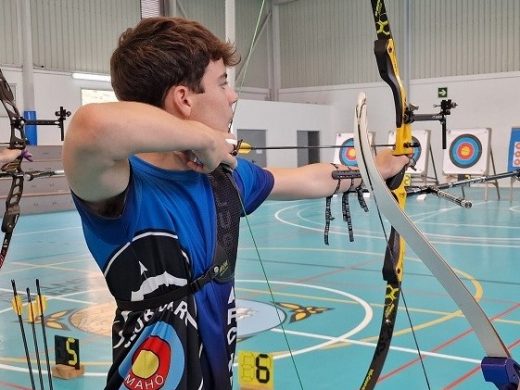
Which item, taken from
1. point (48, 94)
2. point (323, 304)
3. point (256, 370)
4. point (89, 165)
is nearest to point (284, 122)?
point (48, 94)

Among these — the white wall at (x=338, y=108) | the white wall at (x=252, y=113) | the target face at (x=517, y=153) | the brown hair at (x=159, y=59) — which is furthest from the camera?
the white wall at (x=338, y=108)

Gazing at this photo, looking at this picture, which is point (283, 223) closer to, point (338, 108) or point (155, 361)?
point (155, 361)

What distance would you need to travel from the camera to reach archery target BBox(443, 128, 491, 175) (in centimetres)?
1027

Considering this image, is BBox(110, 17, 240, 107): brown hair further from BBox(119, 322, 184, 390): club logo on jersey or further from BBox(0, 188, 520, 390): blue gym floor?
BBox(0, 188, 520, 390): blue gym floor

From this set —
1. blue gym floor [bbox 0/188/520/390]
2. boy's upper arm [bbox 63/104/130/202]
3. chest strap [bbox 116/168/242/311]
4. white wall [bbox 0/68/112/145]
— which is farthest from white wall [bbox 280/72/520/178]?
boy's upper arm [bbox 63/104/130/202]

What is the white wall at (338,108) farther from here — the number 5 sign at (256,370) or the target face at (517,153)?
the number 5 sign at (256,370)

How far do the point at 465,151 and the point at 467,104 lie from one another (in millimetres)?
2129

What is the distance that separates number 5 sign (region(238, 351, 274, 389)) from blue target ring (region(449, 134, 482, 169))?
8795mm

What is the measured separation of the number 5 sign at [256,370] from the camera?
2184 mm

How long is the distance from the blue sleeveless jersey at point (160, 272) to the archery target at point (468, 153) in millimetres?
9710

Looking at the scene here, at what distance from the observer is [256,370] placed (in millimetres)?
2225

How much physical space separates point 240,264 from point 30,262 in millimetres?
1747

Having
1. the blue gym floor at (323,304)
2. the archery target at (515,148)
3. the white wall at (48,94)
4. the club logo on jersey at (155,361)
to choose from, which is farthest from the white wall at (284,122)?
the club logo on jersey at (155,361)

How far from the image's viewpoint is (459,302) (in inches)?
38.8
